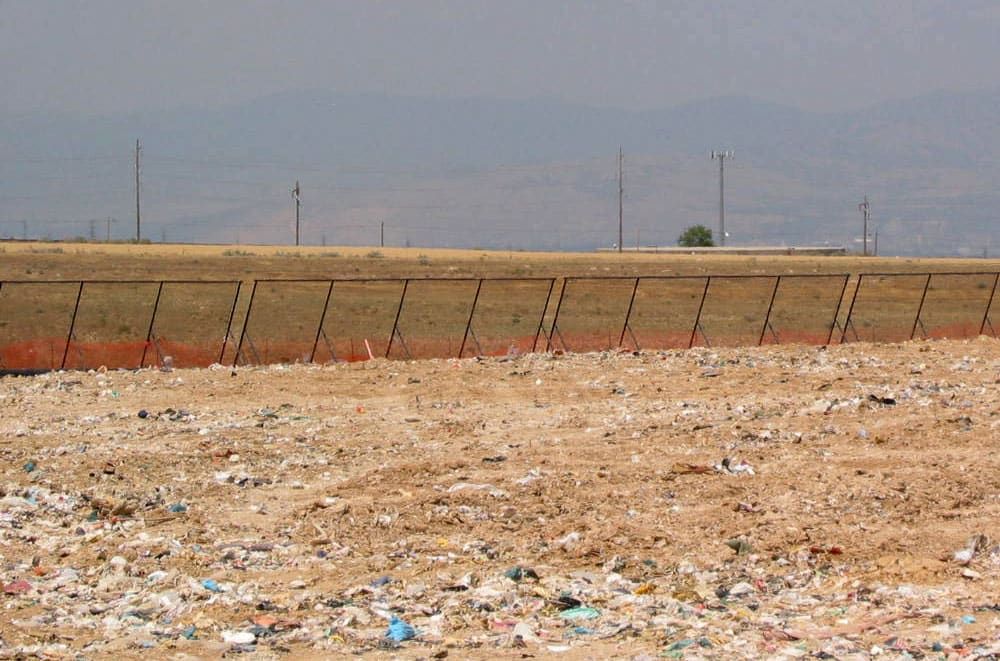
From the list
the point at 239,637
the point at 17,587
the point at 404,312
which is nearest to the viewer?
the point at 239,637

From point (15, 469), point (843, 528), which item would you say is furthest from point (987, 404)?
point (15, 469)

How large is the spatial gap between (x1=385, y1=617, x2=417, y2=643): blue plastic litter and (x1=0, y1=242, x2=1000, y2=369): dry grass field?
68.0ft

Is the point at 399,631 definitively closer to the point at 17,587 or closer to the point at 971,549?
the point at 17,587

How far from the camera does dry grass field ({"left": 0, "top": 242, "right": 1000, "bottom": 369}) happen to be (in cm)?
3659

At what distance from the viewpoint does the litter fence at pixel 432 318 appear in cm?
3525

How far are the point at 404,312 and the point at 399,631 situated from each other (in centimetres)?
4095

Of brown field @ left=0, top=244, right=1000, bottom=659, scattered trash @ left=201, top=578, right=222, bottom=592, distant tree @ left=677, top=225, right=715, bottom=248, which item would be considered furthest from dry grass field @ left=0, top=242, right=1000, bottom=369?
distant tree @ left=677, top=225, right=715, bottom=248

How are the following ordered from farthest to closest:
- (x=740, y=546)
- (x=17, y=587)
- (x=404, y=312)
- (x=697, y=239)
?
1. (x=697, y=239)
2. (x=404, y=312)
3. (x=740, y=546)
4. (x=17, y=587)

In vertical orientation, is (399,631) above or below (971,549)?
below

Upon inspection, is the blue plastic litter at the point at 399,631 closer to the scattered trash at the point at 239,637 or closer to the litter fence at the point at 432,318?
the scattered trash at the point at 239,637

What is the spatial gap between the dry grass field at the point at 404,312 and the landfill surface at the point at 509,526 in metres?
10.8

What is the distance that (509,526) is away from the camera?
14.9 m

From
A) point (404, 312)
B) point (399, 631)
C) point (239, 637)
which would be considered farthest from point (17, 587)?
point (404, 312)

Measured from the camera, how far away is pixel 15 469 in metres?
18.2
